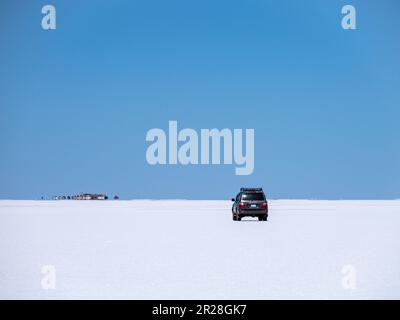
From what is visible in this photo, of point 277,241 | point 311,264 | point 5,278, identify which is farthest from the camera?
point 277,241

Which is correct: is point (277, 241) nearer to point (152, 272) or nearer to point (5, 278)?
point (152, 272)

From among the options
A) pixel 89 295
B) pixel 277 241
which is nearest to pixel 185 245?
pixel 277 241

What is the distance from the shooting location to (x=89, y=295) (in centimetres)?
1010

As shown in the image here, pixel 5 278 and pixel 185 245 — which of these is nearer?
pixel 5 278

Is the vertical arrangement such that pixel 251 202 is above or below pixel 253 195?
below
